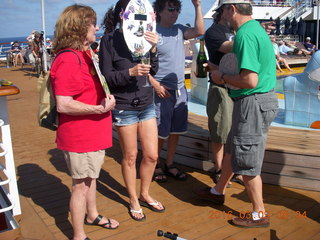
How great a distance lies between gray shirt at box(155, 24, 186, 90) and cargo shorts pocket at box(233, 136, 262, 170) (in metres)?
1.11

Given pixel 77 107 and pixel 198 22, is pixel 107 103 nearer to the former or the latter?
pixel 77 107

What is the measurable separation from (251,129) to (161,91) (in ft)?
3.49

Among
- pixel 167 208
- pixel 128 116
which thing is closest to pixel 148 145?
pixel 128 116

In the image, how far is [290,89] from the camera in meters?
4.98

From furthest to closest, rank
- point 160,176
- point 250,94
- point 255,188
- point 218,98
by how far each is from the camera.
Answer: point 160,176 < point 218,98 < point 255,188 < point 250,94

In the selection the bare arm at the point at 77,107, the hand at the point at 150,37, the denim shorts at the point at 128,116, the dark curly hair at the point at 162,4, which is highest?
the dark curly hair at the point at 162,4

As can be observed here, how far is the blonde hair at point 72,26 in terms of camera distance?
2.17 metres

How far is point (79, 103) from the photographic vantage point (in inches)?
85.8

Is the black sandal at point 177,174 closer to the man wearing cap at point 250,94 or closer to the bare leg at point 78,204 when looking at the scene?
the man wearing cap at point 250,94

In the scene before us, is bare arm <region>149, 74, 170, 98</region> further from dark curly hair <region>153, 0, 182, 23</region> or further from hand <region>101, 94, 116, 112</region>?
hand <region>101, 94, 116, 112</region>

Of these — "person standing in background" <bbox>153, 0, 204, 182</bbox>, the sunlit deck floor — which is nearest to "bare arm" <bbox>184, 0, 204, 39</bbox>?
"person standing in background" <bbox>153, 0, 204, 182</bbox>

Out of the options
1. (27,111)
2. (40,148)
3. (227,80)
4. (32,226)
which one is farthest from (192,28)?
(27,111)

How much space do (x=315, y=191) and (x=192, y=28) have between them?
6.26 ft

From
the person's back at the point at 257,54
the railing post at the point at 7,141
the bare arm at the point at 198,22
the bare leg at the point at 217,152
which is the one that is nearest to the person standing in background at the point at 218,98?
the bare leg at the point at 217,152
